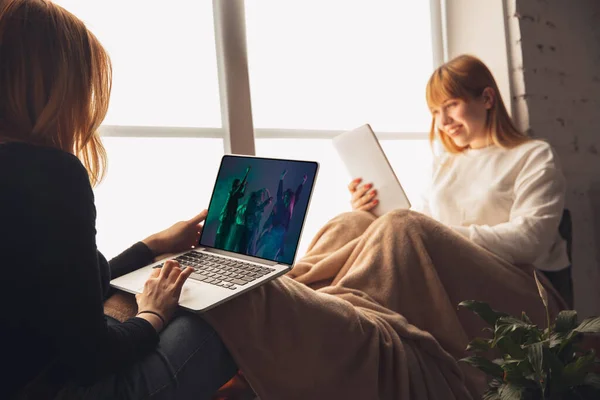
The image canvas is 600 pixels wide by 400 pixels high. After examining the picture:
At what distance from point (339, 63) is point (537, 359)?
1417 millimetres

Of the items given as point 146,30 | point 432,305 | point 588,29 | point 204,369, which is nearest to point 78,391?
point 204,369

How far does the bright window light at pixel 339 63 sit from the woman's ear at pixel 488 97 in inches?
18.0

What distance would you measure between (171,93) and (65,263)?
915mm

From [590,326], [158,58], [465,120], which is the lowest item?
[590,326]

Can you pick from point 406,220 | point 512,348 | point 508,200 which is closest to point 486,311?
point 512,348

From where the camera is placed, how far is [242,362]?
0.83m

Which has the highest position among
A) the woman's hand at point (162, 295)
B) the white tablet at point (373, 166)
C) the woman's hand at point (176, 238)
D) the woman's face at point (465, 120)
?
the woman's face at point (465, 120)

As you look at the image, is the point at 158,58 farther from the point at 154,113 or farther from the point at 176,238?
the point at 176,238

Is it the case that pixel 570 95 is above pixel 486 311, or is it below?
above

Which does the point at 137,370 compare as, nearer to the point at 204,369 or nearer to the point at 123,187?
the point at 204,369

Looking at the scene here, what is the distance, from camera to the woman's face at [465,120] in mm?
1623

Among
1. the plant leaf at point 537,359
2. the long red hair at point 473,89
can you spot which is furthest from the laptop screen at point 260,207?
the long red hair at point 473,89

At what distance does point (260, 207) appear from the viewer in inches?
41.2

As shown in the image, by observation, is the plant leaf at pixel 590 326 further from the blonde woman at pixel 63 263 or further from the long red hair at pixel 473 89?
the long red hair at pixel 473 89
